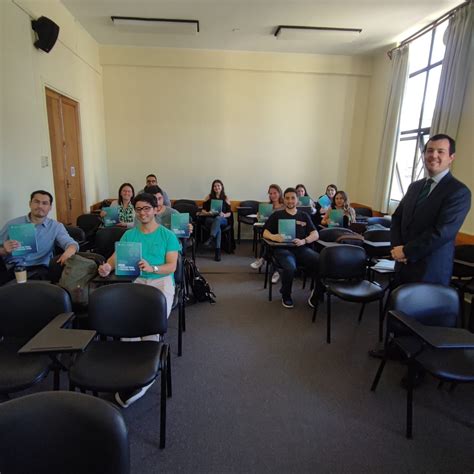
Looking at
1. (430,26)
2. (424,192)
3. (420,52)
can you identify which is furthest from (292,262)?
(420,52)

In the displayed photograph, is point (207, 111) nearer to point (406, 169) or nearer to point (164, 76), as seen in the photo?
point (164, 76)

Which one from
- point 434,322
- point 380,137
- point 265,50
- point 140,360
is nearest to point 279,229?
point 434,322

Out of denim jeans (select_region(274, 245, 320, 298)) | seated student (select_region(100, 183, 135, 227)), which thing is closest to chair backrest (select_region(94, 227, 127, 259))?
seated student (select_region(100, 183, 135, 227))

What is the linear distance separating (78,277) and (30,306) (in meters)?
0.37

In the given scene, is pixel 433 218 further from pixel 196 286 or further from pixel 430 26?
pixel 430 26

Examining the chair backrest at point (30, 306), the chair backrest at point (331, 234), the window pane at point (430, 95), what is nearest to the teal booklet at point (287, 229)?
the chair backrest at point (331, 234)

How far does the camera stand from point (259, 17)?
4527 millimetres

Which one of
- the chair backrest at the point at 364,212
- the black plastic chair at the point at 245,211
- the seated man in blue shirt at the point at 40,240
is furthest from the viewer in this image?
the black plastic chair at the point at 245,211

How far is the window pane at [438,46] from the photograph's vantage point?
447 centimetres

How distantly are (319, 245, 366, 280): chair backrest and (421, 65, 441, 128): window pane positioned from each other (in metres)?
2.96

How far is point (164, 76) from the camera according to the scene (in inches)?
238

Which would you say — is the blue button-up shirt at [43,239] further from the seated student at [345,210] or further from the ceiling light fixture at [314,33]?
the ceiling light fixture at [314,33]

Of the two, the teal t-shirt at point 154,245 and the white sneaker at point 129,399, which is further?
the teal t-shirt at point 154,245

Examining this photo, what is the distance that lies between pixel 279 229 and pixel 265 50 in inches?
163
